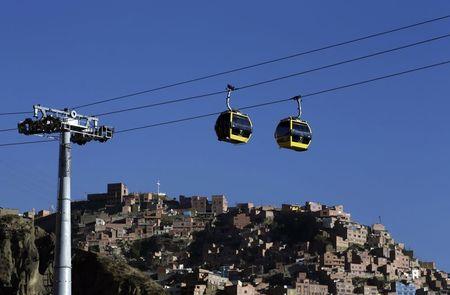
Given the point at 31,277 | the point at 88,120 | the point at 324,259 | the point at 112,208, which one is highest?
the point at 112,208

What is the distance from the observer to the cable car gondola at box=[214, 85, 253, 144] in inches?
1186

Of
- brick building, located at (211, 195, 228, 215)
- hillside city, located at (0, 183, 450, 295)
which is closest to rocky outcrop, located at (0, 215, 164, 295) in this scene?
hillside city, located at (0, 183, 450, 295)

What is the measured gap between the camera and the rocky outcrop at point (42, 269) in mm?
102812

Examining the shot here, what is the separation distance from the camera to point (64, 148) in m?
29.5

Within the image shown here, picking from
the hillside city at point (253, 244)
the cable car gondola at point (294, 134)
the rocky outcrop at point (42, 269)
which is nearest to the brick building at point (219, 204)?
the hillside city at point (253, 244)

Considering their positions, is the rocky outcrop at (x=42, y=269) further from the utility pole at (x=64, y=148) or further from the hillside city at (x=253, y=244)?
the utility pole at (x=64, y=148)

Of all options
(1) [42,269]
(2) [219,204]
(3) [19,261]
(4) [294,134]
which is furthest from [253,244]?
(4) [294,134]

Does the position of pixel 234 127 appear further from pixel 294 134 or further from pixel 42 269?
pixel 42 269

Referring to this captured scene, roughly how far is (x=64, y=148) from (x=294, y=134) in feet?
20.1

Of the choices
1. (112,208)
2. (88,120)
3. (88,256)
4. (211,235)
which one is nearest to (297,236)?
(211,235)

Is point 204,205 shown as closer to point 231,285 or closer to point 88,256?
point 231,285

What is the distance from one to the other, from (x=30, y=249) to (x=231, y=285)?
31.7 metres

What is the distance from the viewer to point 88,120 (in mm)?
30312

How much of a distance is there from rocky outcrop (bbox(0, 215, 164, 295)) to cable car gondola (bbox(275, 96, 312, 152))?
7302cm
